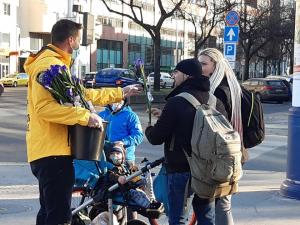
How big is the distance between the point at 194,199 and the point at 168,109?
0.78 metres

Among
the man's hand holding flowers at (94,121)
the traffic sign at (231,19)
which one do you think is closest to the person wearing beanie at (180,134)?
the man's hand holding flowers at (94,121)

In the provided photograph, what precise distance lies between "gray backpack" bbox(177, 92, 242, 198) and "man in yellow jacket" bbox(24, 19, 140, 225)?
28.6 inches

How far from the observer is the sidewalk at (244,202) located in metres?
6.64

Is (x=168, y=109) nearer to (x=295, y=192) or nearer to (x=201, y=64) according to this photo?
(x=201, y=64)

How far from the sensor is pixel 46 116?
→ 409 cm

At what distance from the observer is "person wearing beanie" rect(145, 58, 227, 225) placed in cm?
434

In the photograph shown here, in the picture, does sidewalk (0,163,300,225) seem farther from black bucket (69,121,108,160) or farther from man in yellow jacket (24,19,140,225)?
black bucket (69,121,108,160)

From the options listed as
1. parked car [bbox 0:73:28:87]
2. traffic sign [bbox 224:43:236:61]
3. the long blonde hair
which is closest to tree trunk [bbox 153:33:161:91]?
traffic sign [bbox 224:43:236:61]

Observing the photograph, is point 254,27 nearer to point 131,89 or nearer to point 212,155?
point 131,89

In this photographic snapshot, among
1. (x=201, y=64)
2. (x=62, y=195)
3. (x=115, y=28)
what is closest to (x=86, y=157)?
(x=62, y=195)

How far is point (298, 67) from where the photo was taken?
7504 mm

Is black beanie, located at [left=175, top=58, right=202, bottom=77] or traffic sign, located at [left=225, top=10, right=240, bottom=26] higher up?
traffic sign, located at [left=225, top=10, right=240, bottom=26]

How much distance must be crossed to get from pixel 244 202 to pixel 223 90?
115 inches

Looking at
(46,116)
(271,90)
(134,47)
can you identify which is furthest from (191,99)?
(134,47)
